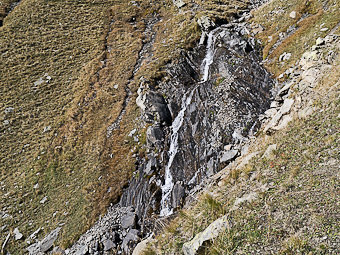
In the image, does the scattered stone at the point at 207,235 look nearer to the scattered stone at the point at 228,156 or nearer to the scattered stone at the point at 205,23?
the scattered stone at the point at 228,156

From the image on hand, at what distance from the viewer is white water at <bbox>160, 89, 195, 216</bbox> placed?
17828 millimetres

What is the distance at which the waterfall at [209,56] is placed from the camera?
27820 millimetres

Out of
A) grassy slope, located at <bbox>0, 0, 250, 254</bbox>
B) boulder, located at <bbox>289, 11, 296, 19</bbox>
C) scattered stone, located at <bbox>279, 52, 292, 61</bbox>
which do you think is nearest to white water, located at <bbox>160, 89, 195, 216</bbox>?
grassy slope, located at <bbox>0, 0, 250, 254</bbox>

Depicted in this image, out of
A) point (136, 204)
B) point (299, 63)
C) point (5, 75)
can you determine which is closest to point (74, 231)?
point (136, 204)

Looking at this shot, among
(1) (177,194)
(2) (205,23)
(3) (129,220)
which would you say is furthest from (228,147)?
(2) (205,23)

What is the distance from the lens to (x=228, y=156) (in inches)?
690

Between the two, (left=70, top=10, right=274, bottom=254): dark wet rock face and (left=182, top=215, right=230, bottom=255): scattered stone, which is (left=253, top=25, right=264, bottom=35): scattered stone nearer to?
(left=70, top=10, right=274, bottom=254): dark wet rock face

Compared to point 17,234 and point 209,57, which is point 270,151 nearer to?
point 17,234

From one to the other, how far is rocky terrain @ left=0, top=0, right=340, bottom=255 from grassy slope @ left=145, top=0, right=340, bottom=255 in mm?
47

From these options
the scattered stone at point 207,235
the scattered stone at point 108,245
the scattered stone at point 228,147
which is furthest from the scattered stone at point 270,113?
the scattered stone at point 108,245

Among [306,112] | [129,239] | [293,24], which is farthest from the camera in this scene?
[293,24]

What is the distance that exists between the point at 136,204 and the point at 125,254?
13.5ft

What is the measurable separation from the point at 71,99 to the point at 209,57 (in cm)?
1785

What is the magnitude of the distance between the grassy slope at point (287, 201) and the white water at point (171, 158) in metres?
7.60
